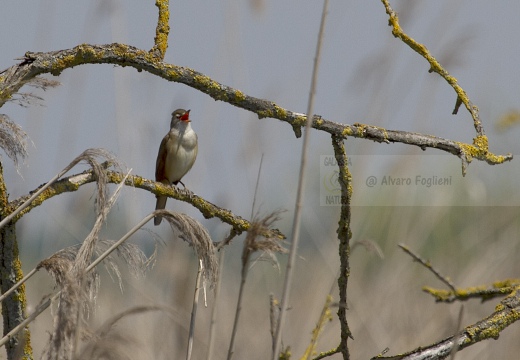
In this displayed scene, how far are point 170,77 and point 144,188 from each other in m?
0.42

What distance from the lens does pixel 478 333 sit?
7.10ft

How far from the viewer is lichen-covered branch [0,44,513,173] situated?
1954 millimetres

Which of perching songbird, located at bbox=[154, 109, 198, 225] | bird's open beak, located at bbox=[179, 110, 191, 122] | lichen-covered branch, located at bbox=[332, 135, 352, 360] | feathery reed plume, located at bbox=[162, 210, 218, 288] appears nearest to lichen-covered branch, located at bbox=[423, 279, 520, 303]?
lichen-covered branch, located at bbox=[332, 135, 352, 360]

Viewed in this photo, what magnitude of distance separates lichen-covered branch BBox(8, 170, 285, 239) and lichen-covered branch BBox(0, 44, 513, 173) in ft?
0.92

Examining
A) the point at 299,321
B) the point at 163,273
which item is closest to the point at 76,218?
A: the point at 163,273

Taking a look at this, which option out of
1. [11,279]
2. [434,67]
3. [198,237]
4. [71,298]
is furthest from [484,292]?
[71,298]

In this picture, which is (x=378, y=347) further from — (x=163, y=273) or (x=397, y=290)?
(x=163, y=273)

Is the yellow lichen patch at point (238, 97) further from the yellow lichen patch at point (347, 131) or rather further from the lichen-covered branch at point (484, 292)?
the lichen-covered branch at point (484, 292)

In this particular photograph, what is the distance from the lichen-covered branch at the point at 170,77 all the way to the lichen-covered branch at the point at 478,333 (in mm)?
421

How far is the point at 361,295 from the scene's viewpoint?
416cm

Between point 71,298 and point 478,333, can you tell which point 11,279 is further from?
point 478,333

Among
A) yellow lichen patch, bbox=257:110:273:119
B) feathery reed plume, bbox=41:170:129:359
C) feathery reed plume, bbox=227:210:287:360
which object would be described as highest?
yellow lichen patch, bbox=257:110:273:119

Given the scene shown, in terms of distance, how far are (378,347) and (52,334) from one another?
2.48 metres

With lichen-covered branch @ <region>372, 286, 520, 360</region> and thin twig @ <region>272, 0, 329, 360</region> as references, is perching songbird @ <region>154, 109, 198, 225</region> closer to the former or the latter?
lichen-covered branch @ <region>372, 286, 520, 360</region>
